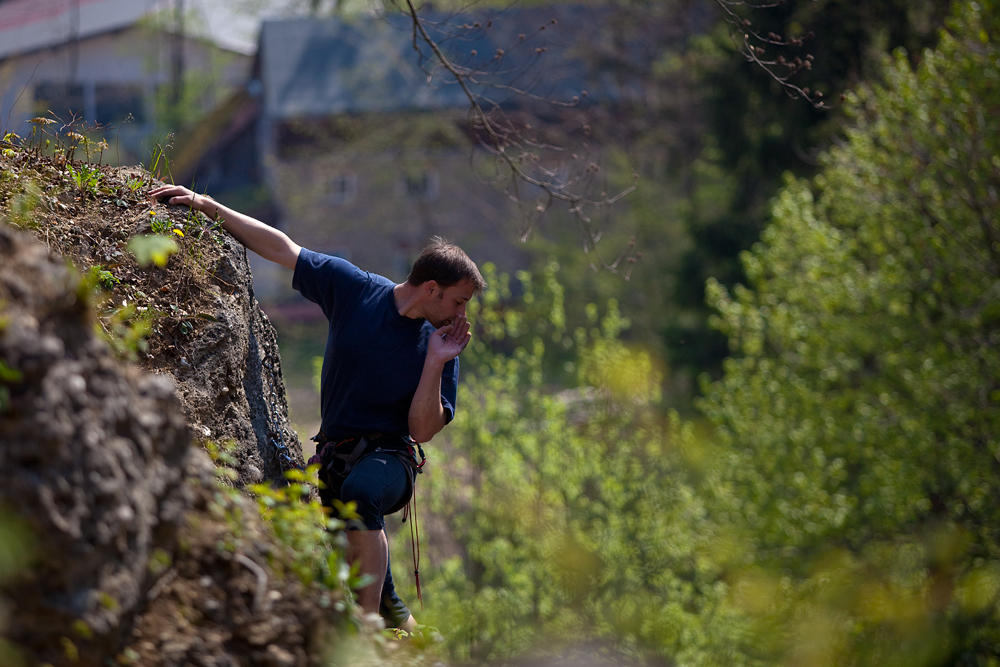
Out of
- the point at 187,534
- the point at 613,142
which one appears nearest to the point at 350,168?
the point at 613,142

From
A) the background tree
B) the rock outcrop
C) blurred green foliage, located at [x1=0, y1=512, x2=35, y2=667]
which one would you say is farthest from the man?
the background tree

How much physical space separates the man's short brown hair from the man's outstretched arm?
639 millimetres

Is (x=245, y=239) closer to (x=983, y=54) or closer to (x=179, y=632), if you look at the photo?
(x=179, y=632)

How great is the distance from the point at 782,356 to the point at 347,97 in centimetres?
2298

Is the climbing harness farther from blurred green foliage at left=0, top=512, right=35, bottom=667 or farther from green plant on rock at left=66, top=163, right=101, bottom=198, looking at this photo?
blurred green foliage at left=0, top=512, right=35, bottom=667

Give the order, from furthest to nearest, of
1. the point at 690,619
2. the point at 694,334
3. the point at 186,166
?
1. the point at 186,166
2. the point at 694,334
3. the point at 690,619

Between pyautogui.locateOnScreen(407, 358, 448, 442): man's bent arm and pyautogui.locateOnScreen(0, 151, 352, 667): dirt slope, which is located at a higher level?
pyautogui.locateOnScreen(0, 151, 352, 667): dirt slope

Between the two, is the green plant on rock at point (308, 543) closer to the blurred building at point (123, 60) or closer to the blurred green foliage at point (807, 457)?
the blurred green foliage at point (807, 457)

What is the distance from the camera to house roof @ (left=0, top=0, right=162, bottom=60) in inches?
1133

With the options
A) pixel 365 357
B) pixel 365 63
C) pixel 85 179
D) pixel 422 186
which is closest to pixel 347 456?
pixel 365 357

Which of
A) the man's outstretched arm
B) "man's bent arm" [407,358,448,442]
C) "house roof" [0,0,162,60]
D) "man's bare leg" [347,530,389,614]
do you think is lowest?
"house roof" [0,0,162,60]

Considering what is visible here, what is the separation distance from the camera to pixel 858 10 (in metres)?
16.7

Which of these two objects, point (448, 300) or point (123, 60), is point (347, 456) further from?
point (123, 60)

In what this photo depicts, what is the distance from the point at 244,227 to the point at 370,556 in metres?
1.70
